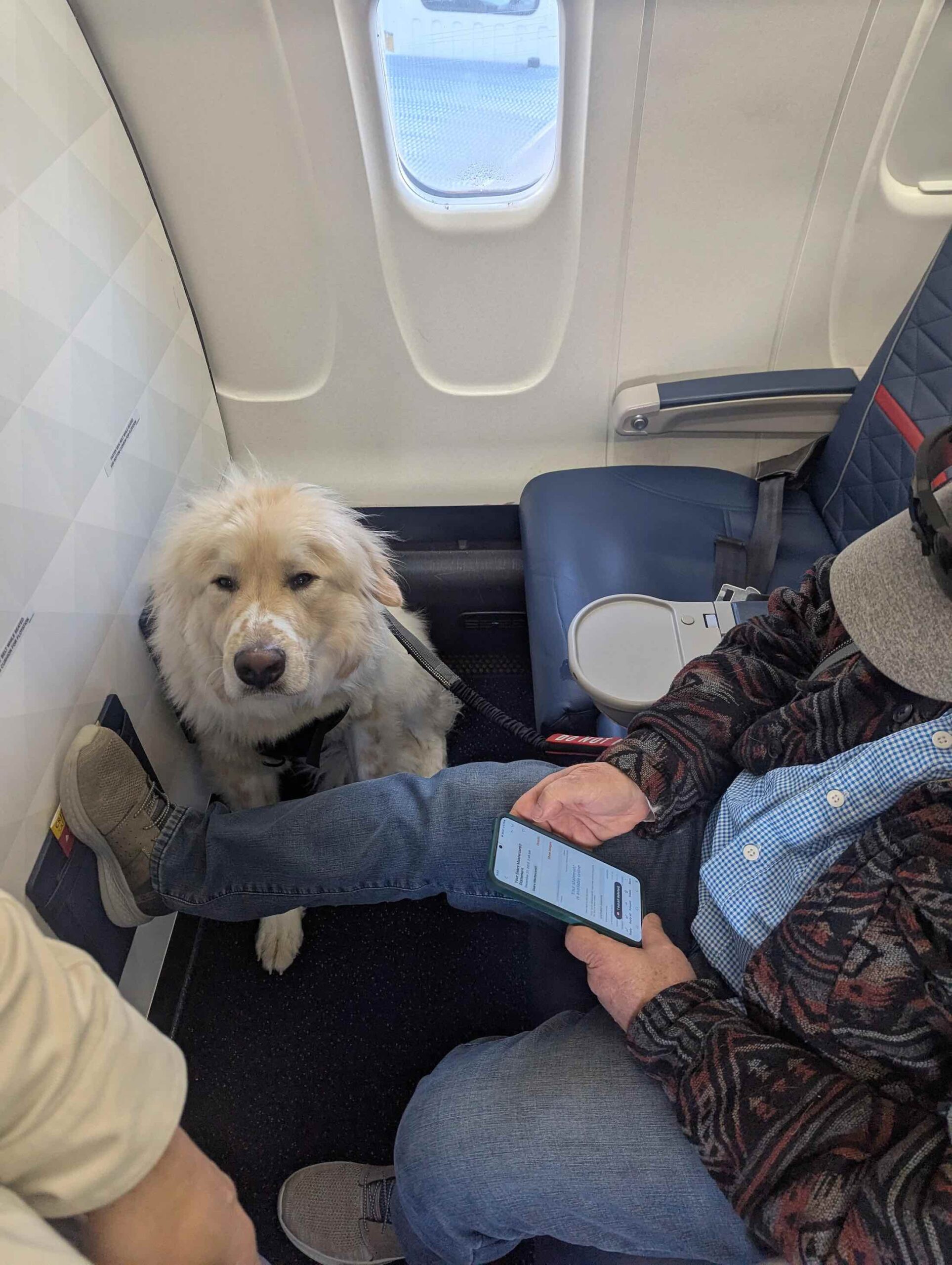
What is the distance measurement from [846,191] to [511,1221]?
2063mm

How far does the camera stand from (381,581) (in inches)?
55.1

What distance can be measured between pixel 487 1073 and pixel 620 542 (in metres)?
1.10

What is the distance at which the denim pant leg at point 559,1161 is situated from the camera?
2.50 feet

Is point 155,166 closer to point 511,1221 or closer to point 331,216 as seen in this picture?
point 331,216

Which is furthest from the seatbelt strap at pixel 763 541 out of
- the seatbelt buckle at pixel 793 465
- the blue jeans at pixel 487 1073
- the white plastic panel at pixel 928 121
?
the blue jeans at pixel 487 1073

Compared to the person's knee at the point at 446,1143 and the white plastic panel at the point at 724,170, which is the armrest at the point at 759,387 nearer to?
the white plastic panel at the point at 724,170

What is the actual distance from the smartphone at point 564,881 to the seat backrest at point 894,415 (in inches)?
38.9

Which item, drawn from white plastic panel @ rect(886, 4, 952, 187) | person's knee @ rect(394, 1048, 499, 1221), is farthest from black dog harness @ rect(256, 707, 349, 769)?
white plastic panel @ rect(886, 4, 952, 187)

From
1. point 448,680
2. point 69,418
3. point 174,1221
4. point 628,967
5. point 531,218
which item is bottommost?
point 174,1221

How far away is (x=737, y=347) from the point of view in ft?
6.17

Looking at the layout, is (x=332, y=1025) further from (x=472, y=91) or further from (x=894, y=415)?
(x=472, y=91)

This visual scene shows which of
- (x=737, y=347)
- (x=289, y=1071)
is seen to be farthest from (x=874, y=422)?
(x=289, y=1071)

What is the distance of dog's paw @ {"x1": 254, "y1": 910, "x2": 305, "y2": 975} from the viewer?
4.71 feet

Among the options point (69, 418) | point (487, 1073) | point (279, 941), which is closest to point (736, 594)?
point (487, 1073)
